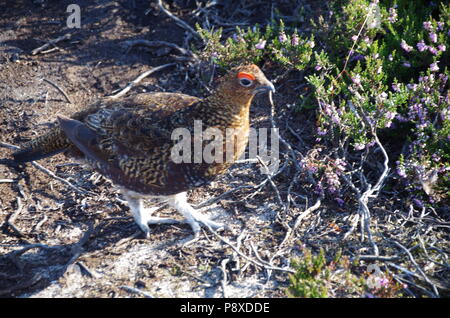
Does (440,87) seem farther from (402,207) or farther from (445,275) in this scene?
(445,275)

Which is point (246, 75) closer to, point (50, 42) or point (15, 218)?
point (15, 218)

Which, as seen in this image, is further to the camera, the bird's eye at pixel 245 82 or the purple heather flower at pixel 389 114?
the purple heather flower at pixel 389 114

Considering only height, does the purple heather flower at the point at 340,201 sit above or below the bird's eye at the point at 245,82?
Result: below

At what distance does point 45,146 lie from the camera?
4406 mm

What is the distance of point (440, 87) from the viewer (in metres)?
4.66

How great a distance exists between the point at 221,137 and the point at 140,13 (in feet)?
11.8

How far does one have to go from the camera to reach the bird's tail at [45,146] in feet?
14.2

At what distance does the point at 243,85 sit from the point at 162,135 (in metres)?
0.76

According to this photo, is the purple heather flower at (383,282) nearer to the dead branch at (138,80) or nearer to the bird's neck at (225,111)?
the bird's neck at (225,111)

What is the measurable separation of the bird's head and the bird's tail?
160cm

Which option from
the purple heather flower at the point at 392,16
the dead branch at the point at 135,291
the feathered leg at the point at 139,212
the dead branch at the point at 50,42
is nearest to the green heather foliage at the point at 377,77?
the purple heather flower at the point at 392,16

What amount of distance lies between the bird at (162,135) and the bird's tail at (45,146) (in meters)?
0.19

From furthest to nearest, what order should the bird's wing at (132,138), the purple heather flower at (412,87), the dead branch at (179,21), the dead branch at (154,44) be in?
the dead branch at (179,21) → the dead branch at (154,44) → the purple heather flower at (412,87) → the bird's wing at (132,138)

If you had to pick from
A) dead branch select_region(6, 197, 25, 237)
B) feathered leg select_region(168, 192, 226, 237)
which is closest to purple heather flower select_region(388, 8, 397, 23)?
feathered leg select_region(168, 192, 226, 237)
